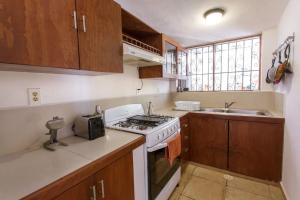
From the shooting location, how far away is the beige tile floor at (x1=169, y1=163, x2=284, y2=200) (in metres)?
1.74

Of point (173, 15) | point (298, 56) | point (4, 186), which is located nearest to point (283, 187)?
point (298, 56)

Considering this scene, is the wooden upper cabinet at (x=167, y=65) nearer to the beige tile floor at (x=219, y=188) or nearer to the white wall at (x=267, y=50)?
the white wall at (x=267, y=50)

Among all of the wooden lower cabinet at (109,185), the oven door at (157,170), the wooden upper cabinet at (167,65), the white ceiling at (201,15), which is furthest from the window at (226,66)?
the wooden lower cabinet at (109,185)

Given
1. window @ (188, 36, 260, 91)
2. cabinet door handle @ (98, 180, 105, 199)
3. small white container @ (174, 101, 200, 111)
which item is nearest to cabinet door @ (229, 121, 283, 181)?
small white container @ (174, 101, 200, 111)

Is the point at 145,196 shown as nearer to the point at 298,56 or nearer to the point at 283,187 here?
the point at 283,187

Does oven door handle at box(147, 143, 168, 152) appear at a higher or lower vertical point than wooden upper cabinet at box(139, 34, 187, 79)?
lower

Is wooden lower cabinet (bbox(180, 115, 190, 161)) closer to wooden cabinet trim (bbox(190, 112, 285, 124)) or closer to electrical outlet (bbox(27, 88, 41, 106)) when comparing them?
wooden cabinet trim (bbox(190, 112, 285, 124))

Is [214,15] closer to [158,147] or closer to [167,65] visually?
[167,65]

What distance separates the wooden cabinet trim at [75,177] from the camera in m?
0.62

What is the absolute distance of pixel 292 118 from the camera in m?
1.50

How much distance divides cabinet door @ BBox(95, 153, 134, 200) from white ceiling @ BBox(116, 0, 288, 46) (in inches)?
57.8

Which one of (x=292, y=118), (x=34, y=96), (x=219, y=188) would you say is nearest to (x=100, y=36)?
(x=34, y=96)

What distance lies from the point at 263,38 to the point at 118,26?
2342 mm

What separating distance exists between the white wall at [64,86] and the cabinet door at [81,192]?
684 millimetres
